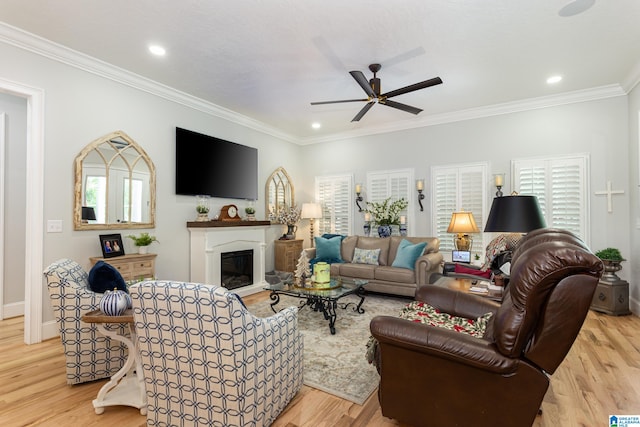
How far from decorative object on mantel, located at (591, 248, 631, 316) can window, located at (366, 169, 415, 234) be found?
8.87 feet

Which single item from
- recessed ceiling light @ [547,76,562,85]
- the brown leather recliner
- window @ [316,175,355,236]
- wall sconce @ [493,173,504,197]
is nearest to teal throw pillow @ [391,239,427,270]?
wall sconce @ [493,173,504,197]

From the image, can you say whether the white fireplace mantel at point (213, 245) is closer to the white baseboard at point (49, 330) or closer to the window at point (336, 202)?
the white baseboard at point (49, 330)

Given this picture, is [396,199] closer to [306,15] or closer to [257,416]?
[306,15]

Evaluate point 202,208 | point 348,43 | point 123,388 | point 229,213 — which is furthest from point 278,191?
point 123,388

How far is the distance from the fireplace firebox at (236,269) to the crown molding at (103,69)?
230 cm

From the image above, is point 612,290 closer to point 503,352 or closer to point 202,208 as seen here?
point 503,352

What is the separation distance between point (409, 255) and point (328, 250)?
143 cm

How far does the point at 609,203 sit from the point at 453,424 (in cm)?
441

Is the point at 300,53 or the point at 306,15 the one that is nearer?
the point at 306,15

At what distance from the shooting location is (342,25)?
2.88 meters

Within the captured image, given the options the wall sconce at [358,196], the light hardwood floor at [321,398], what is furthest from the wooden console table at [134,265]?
the wall sconce at [358,196]

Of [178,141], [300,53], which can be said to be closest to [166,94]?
[178,141]

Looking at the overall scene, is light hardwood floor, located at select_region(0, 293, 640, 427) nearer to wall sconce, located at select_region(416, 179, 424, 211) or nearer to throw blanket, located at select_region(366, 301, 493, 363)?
throw blanket, located at select_region(366, 301, 493, 363)

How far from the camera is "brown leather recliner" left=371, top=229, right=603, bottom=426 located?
1370mm
